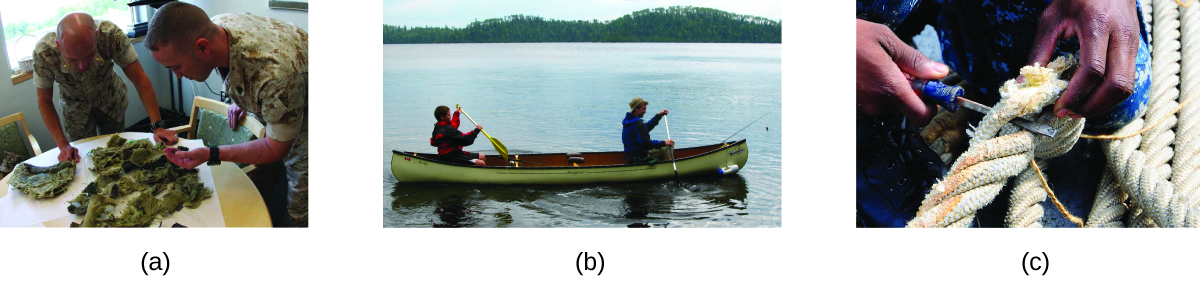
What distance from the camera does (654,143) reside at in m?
1.92

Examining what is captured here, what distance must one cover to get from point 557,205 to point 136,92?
50.8 inches

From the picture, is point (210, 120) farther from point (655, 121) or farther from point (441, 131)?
point (655, 121)

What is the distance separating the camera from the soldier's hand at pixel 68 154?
196cm

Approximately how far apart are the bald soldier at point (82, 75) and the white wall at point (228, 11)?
104 millimetres

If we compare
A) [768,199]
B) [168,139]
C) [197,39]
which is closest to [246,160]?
[168,139]

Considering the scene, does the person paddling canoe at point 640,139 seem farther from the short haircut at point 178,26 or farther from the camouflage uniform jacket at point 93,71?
the camouflage uniform jacket at point 93,71

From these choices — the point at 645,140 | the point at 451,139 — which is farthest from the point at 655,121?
the point at 451,139

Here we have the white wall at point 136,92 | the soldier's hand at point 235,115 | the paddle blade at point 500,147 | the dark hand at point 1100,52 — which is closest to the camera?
the dark hand at point 1100,52

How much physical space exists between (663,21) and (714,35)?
16cm

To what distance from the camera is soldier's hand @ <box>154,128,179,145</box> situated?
6.77 ft

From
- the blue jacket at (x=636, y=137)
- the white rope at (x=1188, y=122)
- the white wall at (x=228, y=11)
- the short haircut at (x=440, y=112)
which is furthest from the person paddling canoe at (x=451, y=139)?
the white rope at (x=1188, y=122)

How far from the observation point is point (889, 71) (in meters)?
1.79

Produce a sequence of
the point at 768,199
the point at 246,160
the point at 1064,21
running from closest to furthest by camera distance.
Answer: the point at 1064,21 < the point at 768,199 < the point at 246,160
